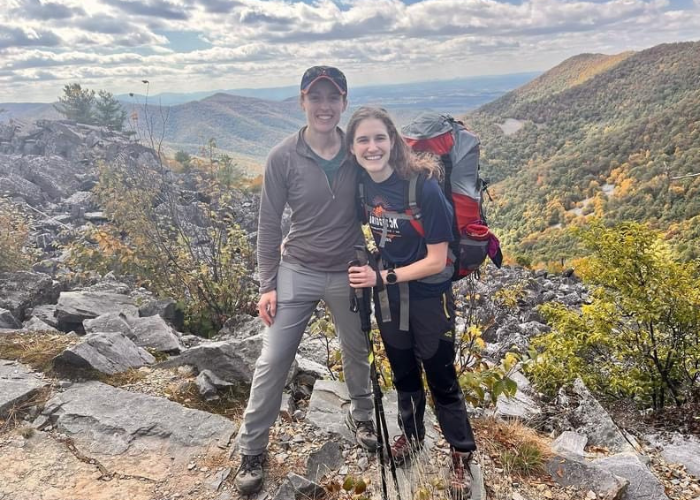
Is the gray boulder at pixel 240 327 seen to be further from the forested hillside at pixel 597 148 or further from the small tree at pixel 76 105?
the small tree at pixel 76 105

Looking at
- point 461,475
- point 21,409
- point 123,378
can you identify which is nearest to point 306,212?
point 461,475

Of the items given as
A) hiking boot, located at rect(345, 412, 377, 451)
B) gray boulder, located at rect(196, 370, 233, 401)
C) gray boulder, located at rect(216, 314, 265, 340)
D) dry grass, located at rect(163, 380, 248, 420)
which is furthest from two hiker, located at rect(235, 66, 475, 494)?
gray boulder, located at rect(216, 314, 265, 340)

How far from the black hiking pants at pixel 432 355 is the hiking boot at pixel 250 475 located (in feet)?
3.61

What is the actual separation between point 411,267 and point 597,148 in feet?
385

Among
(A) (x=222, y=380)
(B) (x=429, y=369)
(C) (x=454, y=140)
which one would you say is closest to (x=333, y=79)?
→ (C) (x=454, y=140)

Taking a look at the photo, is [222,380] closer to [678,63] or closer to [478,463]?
[478,463]

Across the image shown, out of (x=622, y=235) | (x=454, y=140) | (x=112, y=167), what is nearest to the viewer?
(x=454, y=140)

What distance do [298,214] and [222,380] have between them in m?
2.32

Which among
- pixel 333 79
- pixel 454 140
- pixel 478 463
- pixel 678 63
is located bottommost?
pixel 478 463

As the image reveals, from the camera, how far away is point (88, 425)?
12.7 ft

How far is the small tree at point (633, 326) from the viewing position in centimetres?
517

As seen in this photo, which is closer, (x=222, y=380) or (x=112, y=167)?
(x=222, y=380)

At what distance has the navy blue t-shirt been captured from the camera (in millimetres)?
2566

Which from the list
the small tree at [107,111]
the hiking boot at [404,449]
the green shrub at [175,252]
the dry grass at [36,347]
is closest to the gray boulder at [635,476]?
the hiking boot at [404,449]
